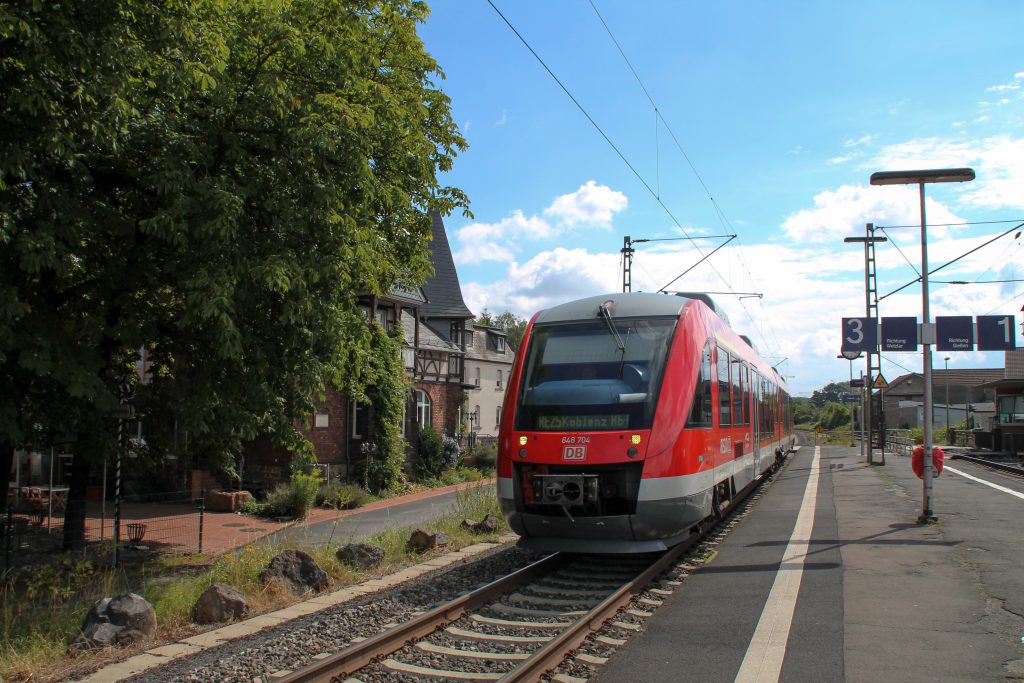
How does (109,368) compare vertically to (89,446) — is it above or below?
above

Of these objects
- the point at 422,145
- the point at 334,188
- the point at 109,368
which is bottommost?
the point at 109,368

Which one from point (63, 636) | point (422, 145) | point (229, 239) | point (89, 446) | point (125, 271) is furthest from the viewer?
point (422, 145)

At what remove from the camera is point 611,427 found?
8.77 meters

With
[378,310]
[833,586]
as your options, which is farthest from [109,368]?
[378,310]

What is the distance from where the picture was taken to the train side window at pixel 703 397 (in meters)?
9.32

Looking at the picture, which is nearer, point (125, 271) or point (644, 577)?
point (644, 577)

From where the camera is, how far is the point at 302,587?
338 inches

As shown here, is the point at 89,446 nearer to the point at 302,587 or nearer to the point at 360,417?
the point at 302,587

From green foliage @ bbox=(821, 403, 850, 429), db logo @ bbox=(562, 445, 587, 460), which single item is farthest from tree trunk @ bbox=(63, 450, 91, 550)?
green foliage @ bbox=(821, 403, 850, 429)

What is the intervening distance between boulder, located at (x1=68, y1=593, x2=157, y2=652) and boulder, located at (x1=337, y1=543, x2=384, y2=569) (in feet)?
10.6

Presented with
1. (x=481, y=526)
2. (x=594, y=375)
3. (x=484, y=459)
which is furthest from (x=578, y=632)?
(x=484, y=459)

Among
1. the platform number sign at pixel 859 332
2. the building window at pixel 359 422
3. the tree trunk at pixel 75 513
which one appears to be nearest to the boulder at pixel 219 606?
the tree trunk at pixel 75 513

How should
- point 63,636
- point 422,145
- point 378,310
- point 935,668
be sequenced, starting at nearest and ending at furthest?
1. point 935,668
2. point 63,636
3. point 422,145
4. point 378,310

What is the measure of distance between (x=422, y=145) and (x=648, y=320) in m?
4.90
